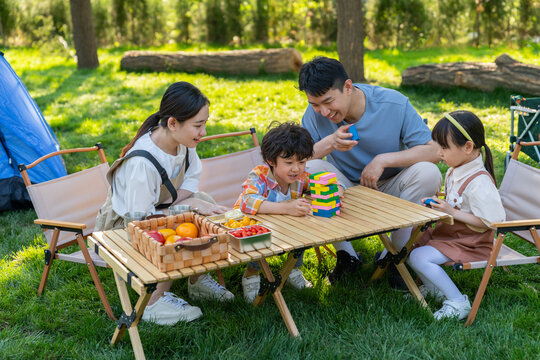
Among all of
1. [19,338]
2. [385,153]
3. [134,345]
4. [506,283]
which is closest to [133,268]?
[134,345]

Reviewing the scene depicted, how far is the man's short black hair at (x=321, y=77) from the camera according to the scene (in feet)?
11.5

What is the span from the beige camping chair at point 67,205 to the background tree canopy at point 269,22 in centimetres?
1083

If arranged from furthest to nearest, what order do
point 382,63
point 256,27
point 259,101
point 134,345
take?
1. point 256,27
2. point 382,63
3. point 259,101
4. point 134,345

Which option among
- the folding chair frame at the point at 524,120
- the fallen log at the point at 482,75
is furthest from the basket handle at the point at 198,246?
the fallen log at the point at 482,75

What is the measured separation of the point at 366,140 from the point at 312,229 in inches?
46.3

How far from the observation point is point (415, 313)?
3.22 meters

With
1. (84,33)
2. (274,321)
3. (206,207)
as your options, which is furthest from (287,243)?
(84,33)

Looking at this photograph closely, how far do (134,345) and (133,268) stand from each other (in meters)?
0.47

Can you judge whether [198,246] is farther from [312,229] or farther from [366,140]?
[366,140]

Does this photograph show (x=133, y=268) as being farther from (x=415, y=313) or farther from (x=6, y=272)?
(x=6, y=272)

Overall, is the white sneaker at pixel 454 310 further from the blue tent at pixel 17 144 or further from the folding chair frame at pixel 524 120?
the blue tent at pixel 17 144

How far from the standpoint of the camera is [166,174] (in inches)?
135

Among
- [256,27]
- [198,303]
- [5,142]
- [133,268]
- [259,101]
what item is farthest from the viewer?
[256,27]

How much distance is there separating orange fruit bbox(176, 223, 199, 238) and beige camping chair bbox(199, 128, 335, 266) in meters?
1.51
